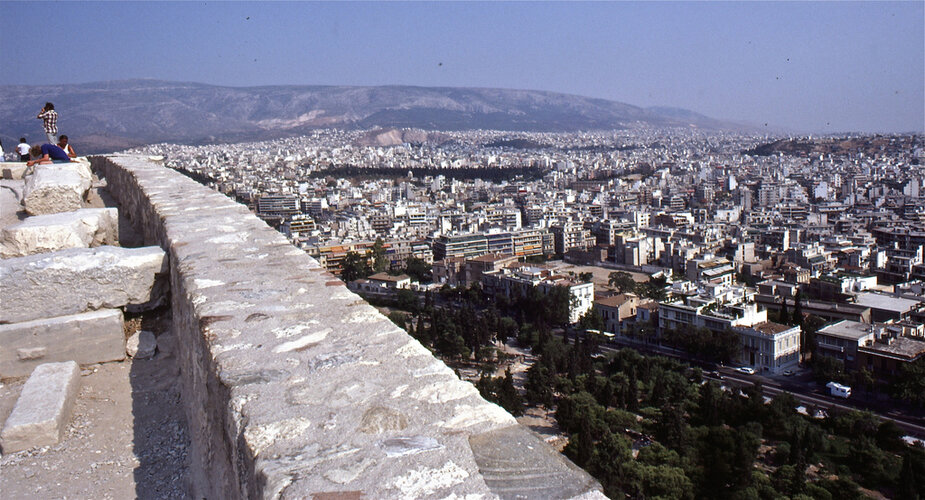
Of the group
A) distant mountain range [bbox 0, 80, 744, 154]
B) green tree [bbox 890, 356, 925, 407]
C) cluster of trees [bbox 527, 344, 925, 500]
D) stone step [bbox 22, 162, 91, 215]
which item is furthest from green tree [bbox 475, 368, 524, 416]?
distant mountain range [bbox 0, 80, 744, 154]

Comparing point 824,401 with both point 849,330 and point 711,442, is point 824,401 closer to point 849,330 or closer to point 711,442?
point 849,330

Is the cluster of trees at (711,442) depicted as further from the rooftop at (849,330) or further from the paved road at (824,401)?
the rooftop at (849,330)

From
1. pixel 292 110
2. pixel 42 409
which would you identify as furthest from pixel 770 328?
pixel 292 110

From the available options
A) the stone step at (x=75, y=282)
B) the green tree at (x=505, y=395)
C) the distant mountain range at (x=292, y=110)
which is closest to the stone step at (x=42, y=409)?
the stone step at (x=75, y=282)

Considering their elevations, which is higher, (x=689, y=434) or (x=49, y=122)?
(x=49, y=122)

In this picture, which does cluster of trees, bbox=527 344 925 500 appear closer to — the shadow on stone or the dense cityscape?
the dense cityscape

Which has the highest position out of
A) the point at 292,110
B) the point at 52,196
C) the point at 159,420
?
the point at 292,110
